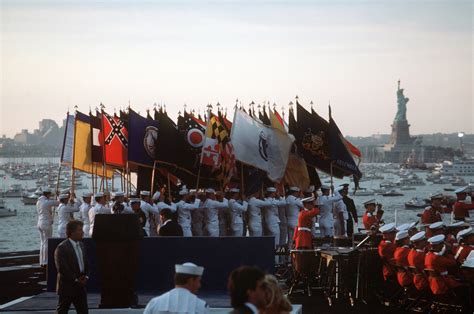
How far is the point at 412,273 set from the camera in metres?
18.3

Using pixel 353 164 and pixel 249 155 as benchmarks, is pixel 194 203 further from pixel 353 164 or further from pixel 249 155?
pixel 353 164

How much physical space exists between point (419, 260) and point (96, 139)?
1294cm

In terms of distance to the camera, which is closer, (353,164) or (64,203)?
(64,203)

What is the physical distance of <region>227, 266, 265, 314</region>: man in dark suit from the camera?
9188mm

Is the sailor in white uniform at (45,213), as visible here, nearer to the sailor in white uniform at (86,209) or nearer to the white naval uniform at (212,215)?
the sailor in white uniform at (86,209)

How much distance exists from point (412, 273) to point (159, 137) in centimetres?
1040

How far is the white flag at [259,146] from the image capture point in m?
27.4

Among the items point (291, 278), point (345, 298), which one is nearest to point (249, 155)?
point (291, 278)

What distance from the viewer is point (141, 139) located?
27828 millimetres

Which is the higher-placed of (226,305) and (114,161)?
(114,161)

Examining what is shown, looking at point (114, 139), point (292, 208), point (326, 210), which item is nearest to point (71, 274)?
point (292, 208)

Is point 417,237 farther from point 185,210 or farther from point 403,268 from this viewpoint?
point 185,210

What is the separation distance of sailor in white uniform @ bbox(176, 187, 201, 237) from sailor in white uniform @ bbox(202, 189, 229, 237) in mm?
245

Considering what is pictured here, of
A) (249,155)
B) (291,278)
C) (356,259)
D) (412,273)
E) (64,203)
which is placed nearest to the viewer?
(412,273)
